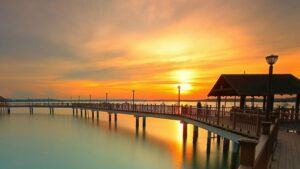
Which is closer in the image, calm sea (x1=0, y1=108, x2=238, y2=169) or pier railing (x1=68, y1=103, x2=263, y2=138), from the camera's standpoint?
pier railing (x1=68, y1=103, x2=263, y2=138)

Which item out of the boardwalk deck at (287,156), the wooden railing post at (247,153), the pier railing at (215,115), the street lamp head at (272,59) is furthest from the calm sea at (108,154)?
the wooden railing post at (247,153)

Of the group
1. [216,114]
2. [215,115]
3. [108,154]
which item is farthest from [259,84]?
[108,154]

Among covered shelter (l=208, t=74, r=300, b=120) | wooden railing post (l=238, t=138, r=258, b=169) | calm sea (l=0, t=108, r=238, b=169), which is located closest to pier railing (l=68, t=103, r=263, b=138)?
covered shelter (l=208, t=74, r=300, b=120)

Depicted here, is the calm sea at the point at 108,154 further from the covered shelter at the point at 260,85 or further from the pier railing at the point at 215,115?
the covered shelter at the point at 260,85

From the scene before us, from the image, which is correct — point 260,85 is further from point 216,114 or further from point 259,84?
point 216,114

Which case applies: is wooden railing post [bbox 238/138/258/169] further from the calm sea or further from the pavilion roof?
the pavilion roof

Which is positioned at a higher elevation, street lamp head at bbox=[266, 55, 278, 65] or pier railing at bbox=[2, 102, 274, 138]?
street lamp head at bbox=[266, 55, 278, 65]

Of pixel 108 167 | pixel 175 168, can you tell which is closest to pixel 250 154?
pixel 175 168

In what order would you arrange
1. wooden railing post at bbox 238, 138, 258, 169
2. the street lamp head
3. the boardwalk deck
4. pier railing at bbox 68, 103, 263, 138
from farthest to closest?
pier railing at bbox 68, 103, 263, 138
the street lamp head
the boardwalk deck
wooden railing post at bbox 238, 138, 258, 169

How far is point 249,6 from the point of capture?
15.7 meters

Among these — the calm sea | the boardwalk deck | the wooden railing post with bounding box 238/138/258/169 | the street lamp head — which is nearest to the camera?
the wooden railing post with bounding box 238/138/258/169

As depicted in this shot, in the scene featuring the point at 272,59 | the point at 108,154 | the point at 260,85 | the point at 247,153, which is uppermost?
the point at 272,59

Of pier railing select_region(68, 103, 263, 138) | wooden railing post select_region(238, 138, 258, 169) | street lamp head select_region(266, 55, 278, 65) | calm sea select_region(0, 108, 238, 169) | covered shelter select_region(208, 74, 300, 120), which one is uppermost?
street lamp head select_region(266, 55, 278, 65)

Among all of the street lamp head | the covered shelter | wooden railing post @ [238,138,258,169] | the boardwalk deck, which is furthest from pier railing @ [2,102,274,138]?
wooden railing post @ [238,138,258,169]
